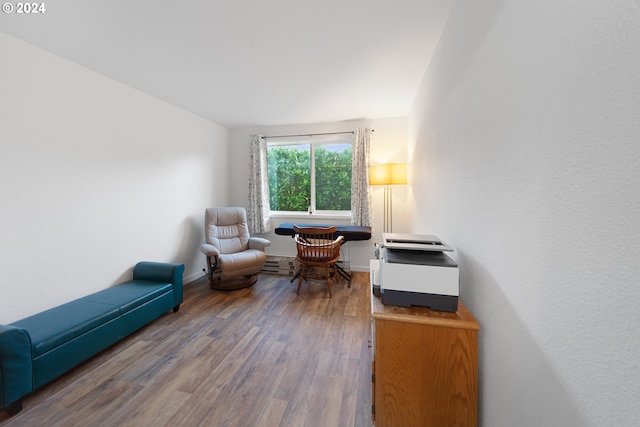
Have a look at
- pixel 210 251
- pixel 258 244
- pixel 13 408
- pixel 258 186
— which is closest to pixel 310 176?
pixel 258 186

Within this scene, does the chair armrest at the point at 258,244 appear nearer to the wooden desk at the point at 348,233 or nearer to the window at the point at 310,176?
the wooden desk at the point at 348,233

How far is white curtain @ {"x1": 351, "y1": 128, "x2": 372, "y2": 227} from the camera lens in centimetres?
364

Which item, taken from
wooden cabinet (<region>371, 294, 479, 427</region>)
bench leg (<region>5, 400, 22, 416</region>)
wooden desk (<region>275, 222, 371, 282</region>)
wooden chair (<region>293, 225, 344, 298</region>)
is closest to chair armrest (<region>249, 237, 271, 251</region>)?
wooden desk (<region>275, 222, 371, 282</region>)

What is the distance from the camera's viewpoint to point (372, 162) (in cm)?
375

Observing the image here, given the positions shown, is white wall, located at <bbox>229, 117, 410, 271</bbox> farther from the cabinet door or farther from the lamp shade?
the cabinet door

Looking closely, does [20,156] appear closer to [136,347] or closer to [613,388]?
[136,347]

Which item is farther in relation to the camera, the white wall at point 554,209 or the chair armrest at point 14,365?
the chair armrest at point 14,365

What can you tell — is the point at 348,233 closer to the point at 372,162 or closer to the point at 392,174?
the point at 392,174

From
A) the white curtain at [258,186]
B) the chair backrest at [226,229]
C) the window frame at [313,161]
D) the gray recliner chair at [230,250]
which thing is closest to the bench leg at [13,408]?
the gray recliner chair at [230,250]

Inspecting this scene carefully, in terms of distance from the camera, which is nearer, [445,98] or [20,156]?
[445,98]

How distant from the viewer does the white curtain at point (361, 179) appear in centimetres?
364

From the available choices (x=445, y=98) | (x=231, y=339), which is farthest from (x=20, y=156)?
(x=445, y=98)

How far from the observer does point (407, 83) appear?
249cm

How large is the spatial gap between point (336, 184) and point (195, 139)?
233 cm
